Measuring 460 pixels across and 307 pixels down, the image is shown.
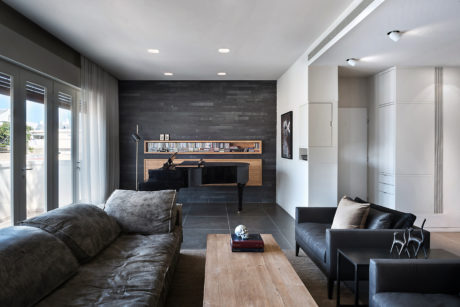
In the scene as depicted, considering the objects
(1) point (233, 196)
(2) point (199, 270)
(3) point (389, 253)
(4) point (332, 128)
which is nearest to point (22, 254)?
(2) point (199, 270)

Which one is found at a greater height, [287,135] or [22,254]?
[287,135]

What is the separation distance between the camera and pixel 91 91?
525cm

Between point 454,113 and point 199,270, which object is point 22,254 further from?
point 454,113

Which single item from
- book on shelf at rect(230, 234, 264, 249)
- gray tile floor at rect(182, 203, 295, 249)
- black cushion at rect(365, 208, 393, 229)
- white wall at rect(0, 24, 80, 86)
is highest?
white wall at rect(0, 24, 80, 86)

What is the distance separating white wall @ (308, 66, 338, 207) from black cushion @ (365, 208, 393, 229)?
1791 mm

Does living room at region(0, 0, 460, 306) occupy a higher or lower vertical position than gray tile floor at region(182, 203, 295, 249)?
higher

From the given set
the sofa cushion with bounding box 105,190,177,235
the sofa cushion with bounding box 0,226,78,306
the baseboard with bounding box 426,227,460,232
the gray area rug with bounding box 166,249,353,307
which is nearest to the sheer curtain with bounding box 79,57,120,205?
the sofa cushion with bounding box 105,190,177,235

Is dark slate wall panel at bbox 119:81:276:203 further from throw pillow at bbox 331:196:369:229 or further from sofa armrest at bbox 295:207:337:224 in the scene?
throw pillow at bbox 331:196:369:229

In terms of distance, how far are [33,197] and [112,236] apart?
211 cm

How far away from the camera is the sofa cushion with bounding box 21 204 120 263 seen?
203cm

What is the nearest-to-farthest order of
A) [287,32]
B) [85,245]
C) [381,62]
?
[85,245] → [287,32] → [381,62]

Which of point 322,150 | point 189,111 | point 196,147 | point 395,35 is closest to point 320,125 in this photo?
point 322,150

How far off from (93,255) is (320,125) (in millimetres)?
3638

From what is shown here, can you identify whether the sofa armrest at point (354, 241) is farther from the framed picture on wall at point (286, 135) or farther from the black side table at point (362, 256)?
the framed picture on wall at point (286, 135)
